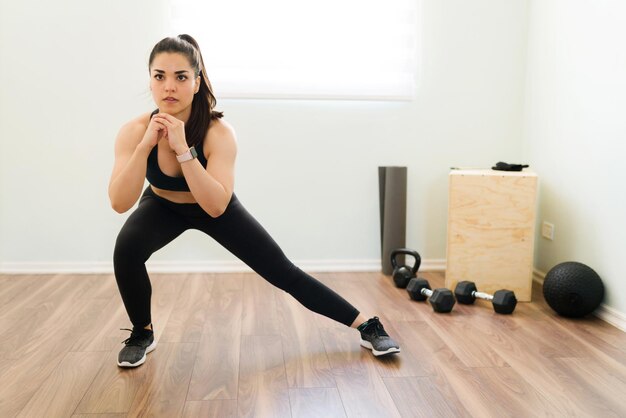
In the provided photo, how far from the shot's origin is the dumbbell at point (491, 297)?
2562 mm

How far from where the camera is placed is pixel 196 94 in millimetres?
2068

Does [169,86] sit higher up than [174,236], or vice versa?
[169,86]

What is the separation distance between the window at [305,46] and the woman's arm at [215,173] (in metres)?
1.08

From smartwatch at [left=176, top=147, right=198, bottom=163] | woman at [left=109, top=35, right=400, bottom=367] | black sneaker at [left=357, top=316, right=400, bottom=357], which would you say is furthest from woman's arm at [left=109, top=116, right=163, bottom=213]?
black sneaker at [left=357, top=316, right=400, bottom=357]

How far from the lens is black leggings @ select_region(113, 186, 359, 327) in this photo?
196 cm

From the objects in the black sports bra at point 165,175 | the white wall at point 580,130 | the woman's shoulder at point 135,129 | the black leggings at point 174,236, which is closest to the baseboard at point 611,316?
the white wall at point 580,130

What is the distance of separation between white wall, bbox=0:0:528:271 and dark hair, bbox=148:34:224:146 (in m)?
1.04

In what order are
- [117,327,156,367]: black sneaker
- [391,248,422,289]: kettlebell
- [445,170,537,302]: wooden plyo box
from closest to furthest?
[117,327,156,367]: black sneaker
[445,170,537,302]: wooden plyo box
[391,248,422,289]: kettlebell

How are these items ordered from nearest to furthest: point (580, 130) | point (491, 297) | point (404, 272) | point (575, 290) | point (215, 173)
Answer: point (215, 173) → point (575, 290) → point (491, 297) → point (580, 130) → point (404, 272)

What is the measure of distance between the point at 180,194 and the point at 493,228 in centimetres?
142

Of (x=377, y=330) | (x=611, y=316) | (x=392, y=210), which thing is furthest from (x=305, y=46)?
(x=611, y=316)

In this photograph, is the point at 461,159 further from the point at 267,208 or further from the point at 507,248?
the point at 267,208

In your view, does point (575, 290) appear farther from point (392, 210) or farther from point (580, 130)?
point (392, 210)

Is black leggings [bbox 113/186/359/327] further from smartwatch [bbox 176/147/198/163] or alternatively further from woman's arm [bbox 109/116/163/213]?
smartwatch [bbox 176/147/198/163]
